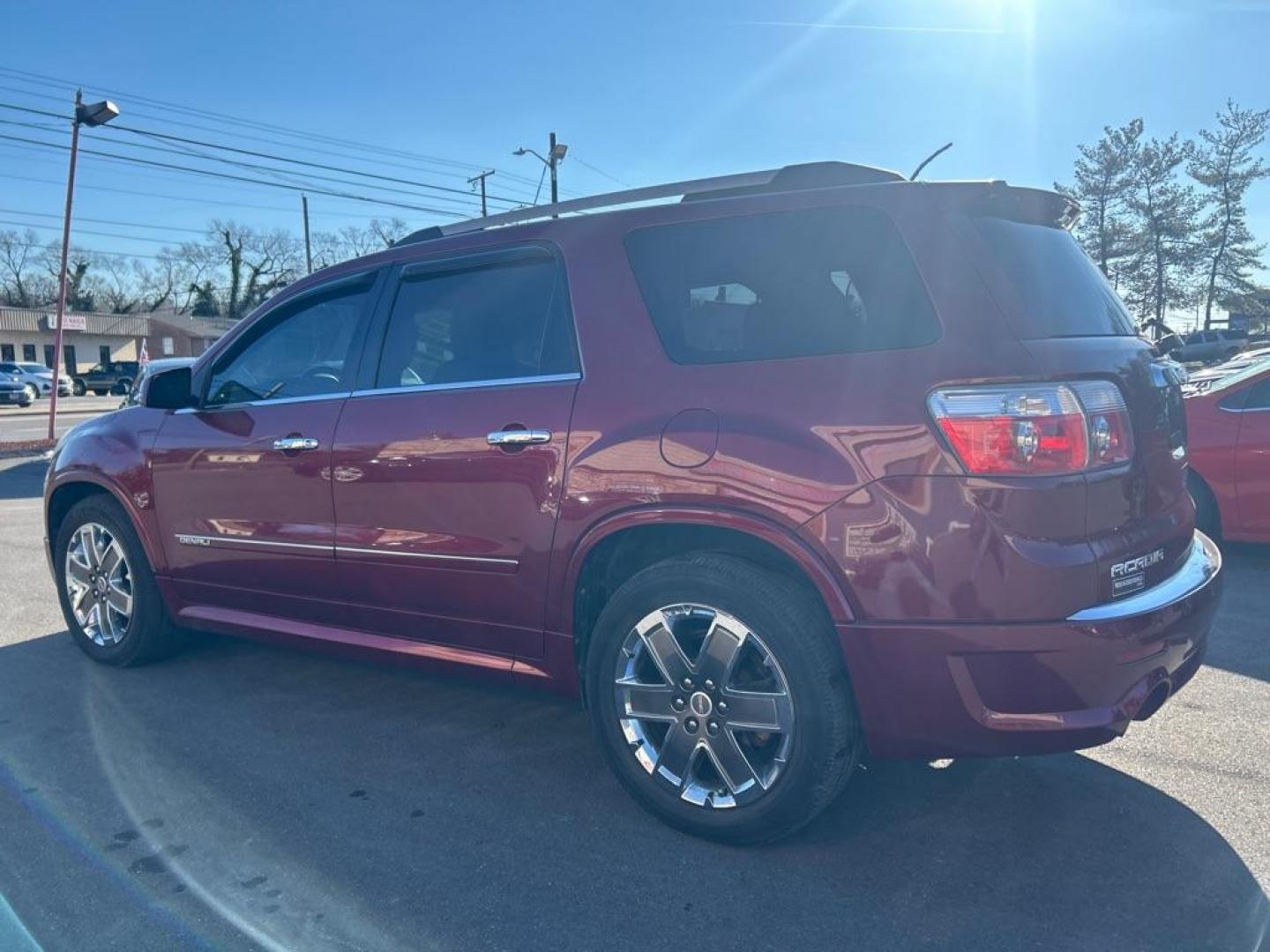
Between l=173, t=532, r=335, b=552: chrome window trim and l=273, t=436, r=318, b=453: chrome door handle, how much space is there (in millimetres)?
372

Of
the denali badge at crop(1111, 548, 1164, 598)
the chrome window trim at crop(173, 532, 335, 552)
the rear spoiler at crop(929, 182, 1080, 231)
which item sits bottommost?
the chrome window trim at crop(173, 532, 335, 552)

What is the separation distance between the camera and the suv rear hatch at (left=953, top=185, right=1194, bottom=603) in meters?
2.49

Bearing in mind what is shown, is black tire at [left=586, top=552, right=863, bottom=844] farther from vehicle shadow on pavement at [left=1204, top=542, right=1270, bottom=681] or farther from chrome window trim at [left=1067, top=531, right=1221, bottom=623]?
vehicle shadow on pavement at [left=1204, top=542, right=1270, bottom=681]

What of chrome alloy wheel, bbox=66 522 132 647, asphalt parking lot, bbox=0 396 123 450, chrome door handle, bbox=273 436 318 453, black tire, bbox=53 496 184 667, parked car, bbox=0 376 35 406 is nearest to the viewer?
chrome door handle, bbox=273 436 318 453

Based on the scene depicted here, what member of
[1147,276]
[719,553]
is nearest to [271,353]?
[719,553]

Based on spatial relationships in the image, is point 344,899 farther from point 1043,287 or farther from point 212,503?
point 1043,287

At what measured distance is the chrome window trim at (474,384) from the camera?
3127mm

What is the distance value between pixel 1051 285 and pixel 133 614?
4129mm

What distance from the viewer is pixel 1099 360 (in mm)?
2576

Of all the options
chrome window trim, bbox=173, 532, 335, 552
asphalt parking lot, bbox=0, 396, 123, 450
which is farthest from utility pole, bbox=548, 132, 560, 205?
chrome window trim, bbox=173, 532, 335, 552

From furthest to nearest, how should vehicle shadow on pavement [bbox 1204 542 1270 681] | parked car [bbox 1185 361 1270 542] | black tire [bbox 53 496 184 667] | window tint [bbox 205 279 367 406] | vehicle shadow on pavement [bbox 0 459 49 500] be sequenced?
vehicle shadow on pavement [bbox 0 459 49 500], parked car [bbox 1185 361 1270 542], black tire [bbox 53 496 184 667], vehicle shadow on pavement [bbox 1204 542 1270 681], window tint [bbox 205 279 367 406]

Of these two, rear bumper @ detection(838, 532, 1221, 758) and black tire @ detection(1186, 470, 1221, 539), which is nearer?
rear bumper @ detection(838, 532, 1221, 758)

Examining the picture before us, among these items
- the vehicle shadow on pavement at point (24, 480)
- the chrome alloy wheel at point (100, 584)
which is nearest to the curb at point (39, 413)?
the vehicle shadow on pavement at point (24, 480)

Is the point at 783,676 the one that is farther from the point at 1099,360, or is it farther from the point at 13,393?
the point at 13,393
